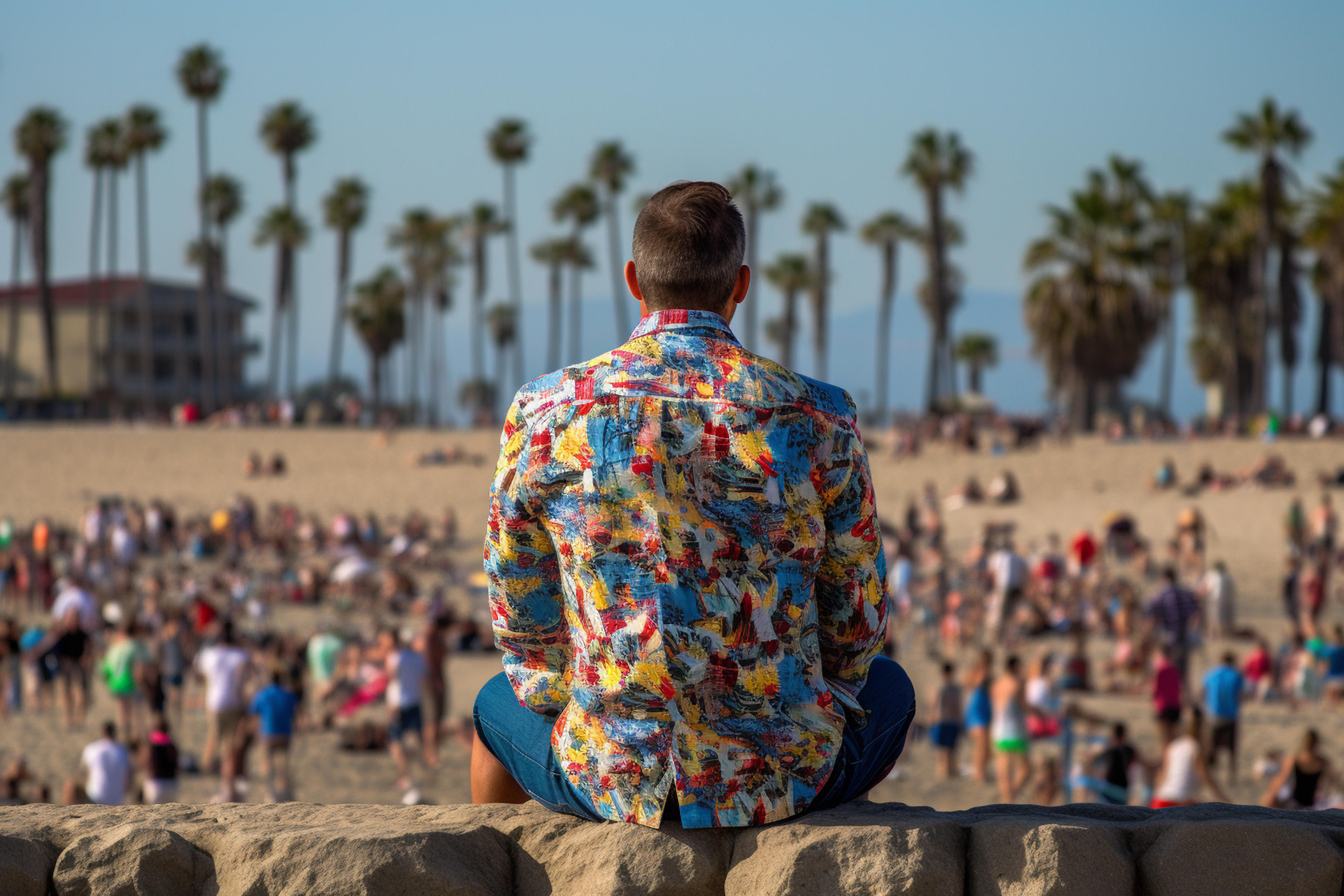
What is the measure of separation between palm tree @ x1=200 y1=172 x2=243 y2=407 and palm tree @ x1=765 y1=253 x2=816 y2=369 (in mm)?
24887

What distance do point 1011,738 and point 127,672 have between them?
7.67m

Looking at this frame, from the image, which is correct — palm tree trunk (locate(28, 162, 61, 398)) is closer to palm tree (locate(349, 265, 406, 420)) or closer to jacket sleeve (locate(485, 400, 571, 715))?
palm tree (locate(349, 265, 406, 420))

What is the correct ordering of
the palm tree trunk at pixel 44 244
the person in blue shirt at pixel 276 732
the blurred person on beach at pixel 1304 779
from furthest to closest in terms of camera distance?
the palm tree trunk at pixel 44 244, the person in blue shirt at pixel 276 732, the blurred person on beach at pixel 1304 779

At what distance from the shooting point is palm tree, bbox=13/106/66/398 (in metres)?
57.3

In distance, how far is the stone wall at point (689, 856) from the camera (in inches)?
84.0

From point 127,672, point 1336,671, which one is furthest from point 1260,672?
point 127,672

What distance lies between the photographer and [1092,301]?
1631 inches

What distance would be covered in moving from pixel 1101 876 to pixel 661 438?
971 millimetres

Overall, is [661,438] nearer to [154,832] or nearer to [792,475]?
[792,475]

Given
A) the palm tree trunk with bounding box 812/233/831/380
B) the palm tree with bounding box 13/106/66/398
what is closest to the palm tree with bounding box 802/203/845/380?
the palm tree trunk with bounding box 812/233/831/380

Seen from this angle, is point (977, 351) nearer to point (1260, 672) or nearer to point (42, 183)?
point (42, 183)

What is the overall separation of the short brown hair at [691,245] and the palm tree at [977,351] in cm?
7897

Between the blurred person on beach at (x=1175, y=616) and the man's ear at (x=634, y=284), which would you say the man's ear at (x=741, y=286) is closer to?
the man's ear at (x=634, y=284)

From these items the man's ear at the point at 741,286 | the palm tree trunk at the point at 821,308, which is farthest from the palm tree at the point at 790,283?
the man's ear at the point at 741,286
